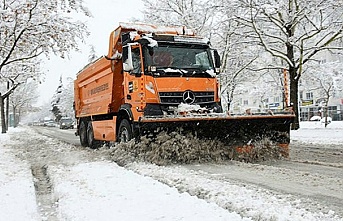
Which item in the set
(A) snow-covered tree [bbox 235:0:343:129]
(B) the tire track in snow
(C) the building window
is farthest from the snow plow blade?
(C) the building window

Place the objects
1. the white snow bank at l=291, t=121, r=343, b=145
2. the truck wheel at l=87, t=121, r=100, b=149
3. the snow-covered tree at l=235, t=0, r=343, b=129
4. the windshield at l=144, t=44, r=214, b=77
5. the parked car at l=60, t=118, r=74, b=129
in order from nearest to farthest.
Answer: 1. the windshield at l=144, t=44, r=214, b=77
2. the truck wheel at l=87, t=121, r=100, b=149
3. the white snow bank at l=291, t=121, r=343, b=145
4. the snow-covered tree at l=235, t=0, r=343, b=129
5. the parked car at l=60, t=118, r=74, b=129

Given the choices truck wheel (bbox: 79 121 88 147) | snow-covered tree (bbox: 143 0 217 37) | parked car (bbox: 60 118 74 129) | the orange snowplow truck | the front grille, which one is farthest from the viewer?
parked car (bbox: 60 118 74 129)

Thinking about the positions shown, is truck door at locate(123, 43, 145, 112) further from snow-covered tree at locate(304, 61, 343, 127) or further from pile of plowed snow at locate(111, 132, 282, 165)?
snow-covered tree at locate(304, 61, 343, 127)

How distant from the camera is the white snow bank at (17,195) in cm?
485

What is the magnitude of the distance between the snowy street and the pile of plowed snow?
286mm

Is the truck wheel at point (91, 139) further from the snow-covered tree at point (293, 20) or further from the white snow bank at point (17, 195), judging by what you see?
the snow-covered tree at point (293, 20)

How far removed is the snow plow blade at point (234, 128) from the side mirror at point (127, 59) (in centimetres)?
148

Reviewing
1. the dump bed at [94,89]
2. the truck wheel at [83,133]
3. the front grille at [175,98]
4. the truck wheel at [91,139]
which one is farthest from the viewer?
the truck wheel at [83,133]

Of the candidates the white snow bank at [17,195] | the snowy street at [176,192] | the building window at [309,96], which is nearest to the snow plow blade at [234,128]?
the snowy street at [176,192]

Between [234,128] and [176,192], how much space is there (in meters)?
3.66

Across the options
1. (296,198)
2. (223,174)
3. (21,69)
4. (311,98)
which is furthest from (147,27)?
(311,98)

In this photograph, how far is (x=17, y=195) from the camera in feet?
19.4

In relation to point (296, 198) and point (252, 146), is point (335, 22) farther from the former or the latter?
point (296, 198)

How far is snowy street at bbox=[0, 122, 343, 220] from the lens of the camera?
459 cm
